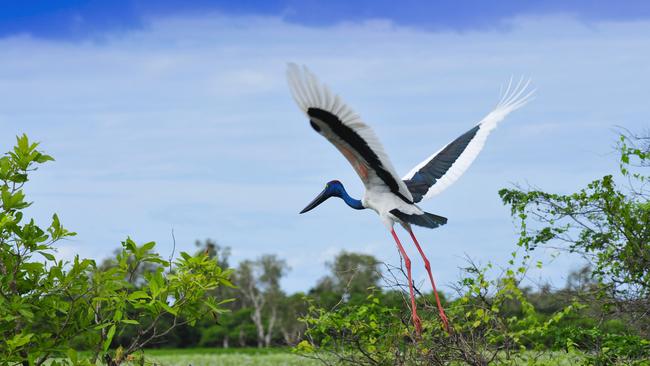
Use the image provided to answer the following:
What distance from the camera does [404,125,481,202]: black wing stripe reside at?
8008 millimetres

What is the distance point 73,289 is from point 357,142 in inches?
92.6

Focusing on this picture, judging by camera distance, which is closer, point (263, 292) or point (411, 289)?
point (411, 289)

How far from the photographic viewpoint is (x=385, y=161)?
6691mm

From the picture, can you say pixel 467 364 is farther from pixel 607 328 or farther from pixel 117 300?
pixel 607 328

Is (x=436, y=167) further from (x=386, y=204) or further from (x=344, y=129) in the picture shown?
(x=344, y=129)

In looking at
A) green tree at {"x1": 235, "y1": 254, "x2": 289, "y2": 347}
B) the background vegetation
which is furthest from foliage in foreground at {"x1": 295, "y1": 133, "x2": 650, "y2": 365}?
green tree at {"x1": 235, "y1": 254, "x2": 289, "y2": 347}

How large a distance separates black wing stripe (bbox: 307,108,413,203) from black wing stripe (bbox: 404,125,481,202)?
2.09 ft

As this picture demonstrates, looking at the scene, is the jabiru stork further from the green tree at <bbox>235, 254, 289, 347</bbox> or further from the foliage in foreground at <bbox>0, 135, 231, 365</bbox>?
the green tree at <bbox>235, 254, 289, 347</bbox>

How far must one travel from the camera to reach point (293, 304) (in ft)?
117

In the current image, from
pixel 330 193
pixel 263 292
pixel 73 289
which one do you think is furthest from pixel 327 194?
pixel 263 292

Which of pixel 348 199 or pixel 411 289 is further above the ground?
pixel 348 199

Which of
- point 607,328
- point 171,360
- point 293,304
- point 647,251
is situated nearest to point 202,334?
point 293,304

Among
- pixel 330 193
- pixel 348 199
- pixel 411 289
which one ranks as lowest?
pixel 411 289

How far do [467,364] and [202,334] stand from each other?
31685mm
